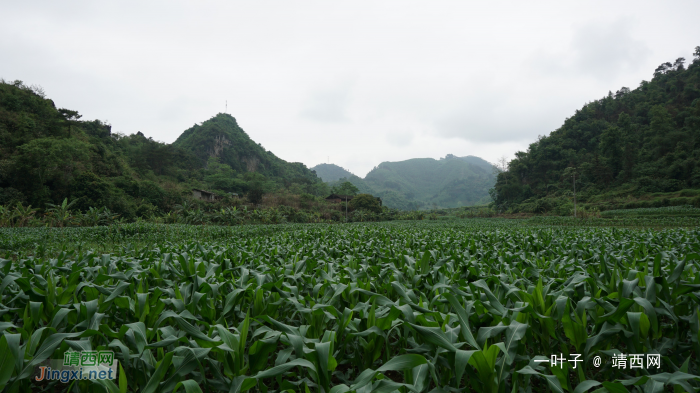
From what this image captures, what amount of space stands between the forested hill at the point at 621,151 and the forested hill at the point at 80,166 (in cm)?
5834

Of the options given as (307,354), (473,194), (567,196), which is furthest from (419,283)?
(473,194)

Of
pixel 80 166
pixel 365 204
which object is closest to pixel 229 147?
pixel 365 204

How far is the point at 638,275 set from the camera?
2408 millimetres

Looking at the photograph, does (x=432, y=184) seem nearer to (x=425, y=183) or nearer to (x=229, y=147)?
(x=425, y=183)

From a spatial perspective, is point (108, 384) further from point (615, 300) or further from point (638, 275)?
point (638, 275)

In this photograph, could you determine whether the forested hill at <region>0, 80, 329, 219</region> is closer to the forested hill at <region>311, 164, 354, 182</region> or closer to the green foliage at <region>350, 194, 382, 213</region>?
the green foliage at <region>350, 194, 382, 213</region>

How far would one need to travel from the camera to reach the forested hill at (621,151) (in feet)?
142

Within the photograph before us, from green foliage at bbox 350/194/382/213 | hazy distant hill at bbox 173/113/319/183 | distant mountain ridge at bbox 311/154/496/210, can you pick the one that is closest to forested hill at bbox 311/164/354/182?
distant mountain ridge at bbox 311/154/496/210

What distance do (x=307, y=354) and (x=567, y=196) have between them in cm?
6269
